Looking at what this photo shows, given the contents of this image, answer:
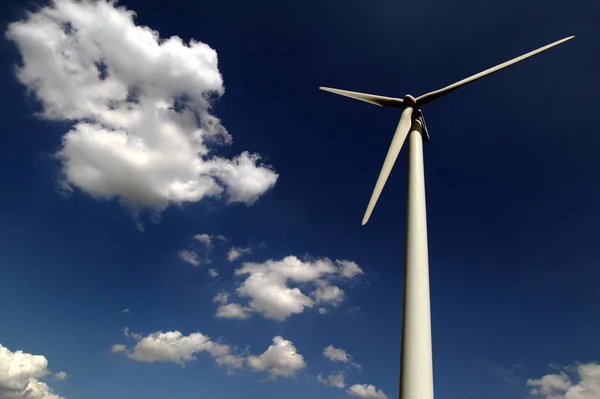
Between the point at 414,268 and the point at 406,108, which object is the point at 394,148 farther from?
the point at 414,268

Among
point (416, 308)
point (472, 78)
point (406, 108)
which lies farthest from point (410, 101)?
point (416, 308)

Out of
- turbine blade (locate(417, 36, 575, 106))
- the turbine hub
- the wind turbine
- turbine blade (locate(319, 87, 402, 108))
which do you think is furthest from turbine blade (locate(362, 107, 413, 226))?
turbine blade (locate(319, 87, 402, 108))

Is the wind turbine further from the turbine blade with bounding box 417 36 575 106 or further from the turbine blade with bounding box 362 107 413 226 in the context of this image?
the turbine blade with bounding box 417 36 575 106

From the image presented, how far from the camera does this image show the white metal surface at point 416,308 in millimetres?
22453

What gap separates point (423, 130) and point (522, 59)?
44.8ft

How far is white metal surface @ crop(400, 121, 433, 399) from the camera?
73.7 feet

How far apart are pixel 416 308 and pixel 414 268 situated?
2732 mm

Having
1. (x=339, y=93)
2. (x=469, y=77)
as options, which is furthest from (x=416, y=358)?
(x=339, y=93)

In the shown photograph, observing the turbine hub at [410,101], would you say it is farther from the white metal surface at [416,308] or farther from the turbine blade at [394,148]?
the white metal surface at [416,308]

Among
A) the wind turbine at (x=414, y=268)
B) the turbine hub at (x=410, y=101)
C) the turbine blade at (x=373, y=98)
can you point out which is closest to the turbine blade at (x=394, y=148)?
the wind turbine at (x=414, y=268)

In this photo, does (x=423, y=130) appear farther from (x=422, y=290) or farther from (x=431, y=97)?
(x=422, y=290)

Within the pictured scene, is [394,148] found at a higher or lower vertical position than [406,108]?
lower

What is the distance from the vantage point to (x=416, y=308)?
80.4ft

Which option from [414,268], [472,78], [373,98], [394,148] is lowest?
[414,268]
